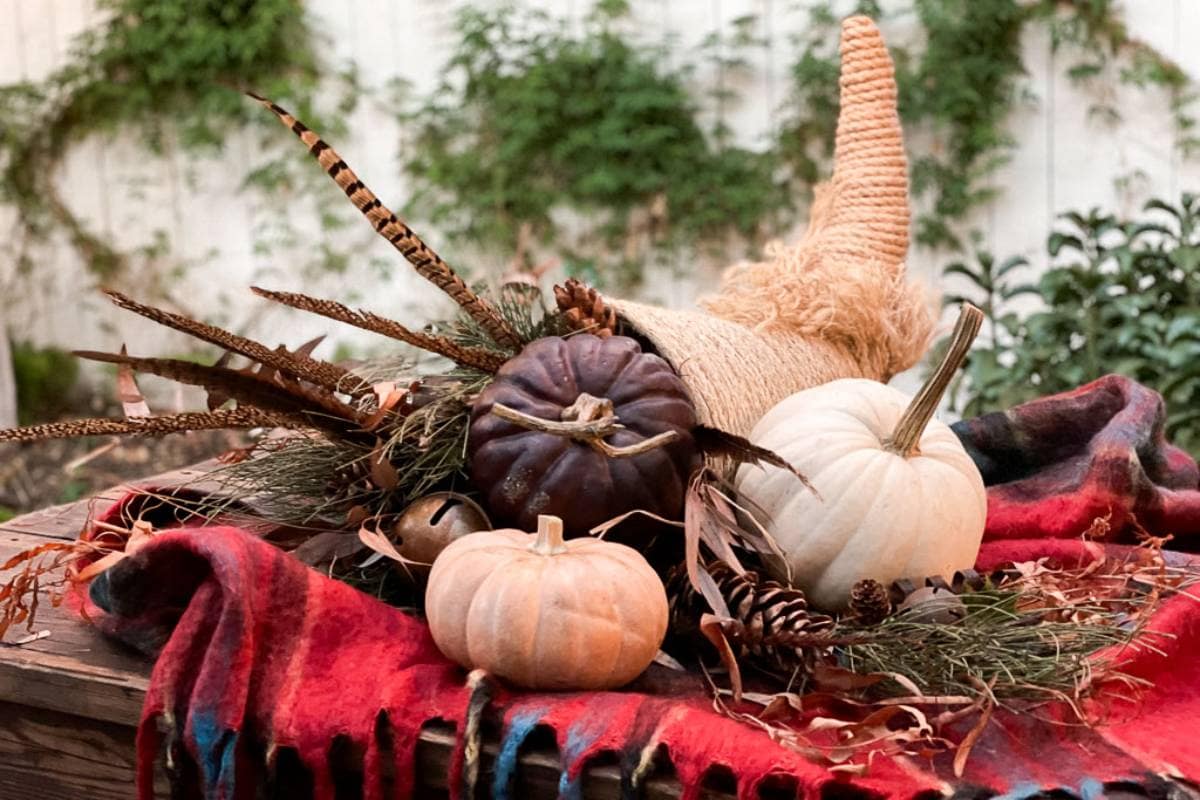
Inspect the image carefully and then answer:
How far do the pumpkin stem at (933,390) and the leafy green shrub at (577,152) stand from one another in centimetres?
258

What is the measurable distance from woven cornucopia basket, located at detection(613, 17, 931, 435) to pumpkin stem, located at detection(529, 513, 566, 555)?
29 cm

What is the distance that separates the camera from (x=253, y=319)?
13.5ft

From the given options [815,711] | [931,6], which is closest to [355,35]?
[931,6]

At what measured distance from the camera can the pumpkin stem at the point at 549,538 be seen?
907 mm

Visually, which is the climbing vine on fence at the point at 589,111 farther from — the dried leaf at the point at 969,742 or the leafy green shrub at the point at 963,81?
the dried leaf at the point at 969,742

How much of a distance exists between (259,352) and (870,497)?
1.74 feet

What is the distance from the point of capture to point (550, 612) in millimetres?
858

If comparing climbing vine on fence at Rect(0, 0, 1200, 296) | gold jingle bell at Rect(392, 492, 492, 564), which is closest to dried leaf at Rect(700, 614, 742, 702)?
gold jingle bell at Rect(392, 492, 492, 564)

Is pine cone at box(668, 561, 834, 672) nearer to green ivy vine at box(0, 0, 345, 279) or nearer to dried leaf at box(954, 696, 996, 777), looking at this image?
dried leaf at box(954, 696, 996, 777)

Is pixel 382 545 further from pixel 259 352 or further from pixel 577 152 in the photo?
pixel 577 152

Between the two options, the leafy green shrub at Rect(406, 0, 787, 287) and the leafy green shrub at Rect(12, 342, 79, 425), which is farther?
the leafy green shrub at Rect(12, 342, 79, 425)

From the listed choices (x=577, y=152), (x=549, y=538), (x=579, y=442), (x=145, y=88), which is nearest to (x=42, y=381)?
(x=145, y=88)

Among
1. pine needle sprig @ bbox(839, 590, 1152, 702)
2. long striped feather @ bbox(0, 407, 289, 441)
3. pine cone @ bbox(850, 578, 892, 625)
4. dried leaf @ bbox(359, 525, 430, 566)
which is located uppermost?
long striped feather @ bbox(0, 407, 289, 441)

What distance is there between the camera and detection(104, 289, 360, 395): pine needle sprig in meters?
1.04
